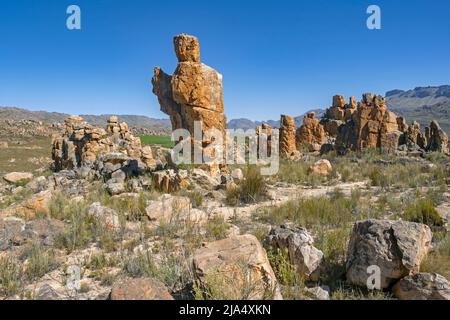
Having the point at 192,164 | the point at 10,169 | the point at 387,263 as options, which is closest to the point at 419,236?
the point at 387,263

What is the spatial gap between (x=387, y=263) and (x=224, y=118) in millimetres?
8295

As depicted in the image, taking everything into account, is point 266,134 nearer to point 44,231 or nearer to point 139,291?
point 44,231

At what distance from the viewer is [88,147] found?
43.9ft

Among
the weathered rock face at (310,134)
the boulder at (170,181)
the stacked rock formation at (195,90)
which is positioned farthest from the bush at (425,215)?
the weathered rock face at (310,134)

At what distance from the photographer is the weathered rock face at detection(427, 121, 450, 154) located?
1808 cm

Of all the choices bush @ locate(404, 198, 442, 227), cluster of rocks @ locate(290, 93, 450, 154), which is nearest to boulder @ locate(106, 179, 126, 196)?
bush @ locate(404, 198, 442, 227)

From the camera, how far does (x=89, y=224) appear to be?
525cm

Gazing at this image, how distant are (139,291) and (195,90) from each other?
814cm

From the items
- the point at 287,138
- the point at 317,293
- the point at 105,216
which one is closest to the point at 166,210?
the point at 105,216

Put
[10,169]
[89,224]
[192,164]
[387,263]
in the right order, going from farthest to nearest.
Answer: [10,169] < [192,164] < [89,224] < [387,263]

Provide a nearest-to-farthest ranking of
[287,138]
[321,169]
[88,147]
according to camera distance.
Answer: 1. [321,169]
2. [88,147]
3. [287,138]

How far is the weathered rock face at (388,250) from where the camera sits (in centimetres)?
302
